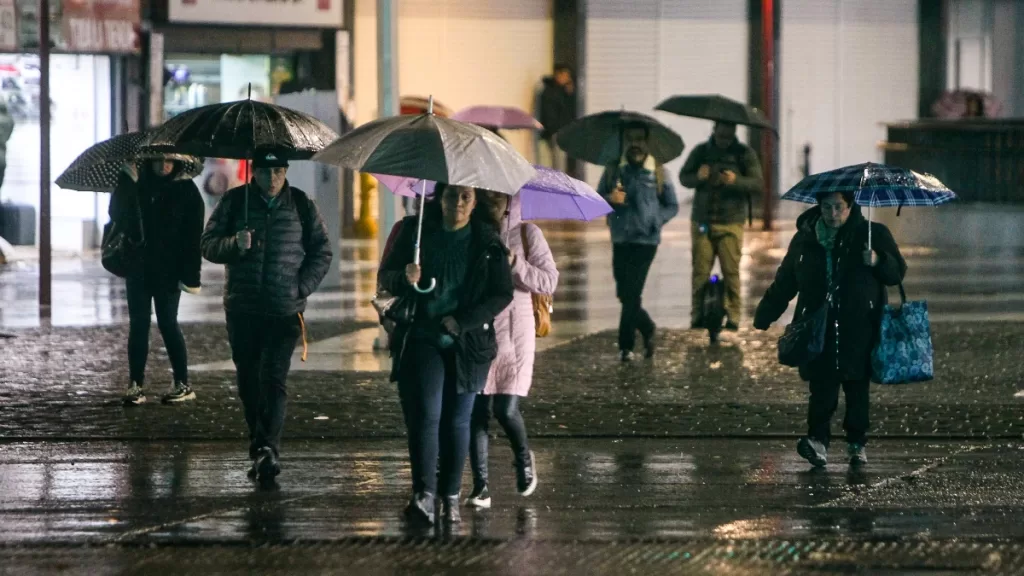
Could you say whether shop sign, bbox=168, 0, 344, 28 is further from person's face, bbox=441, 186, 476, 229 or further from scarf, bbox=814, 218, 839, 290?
person's face, bbox=441, 186, 476, 229

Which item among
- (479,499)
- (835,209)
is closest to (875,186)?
(835,209)

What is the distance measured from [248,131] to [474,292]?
172 cm

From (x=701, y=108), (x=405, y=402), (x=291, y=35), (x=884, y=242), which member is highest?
(x=291, y=35)

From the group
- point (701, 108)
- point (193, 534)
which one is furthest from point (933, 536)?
point (701, 108)

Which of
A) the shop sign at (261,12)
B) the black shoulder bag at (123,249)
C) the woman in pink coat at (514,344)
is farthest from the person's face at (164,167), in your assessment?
the shop sign at (261,12)

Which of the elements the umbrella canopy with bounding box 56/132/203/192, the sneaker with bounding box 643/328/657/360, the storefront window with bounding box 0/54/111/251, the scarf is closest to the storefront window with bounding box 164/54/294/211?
the storefront window with bounding box 0/54/111/251

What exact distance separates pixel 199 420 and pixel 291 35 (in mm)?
16504

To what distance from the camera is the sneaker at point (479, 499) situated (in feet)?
27.4

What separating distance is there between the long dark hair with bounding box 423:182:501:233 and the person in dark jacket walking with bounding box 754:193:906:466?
73.8 inches

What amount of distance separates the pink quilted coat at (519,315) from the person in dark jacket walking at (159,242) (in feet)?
9.62

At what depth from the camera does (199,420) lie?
10.8 m

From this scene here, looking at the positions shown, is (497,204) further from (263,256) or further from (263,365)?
(263,365)

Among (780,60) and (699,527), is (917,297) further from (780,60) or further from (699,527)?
(780,60)

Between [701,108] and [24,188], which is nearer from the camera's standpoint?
[701,108]
